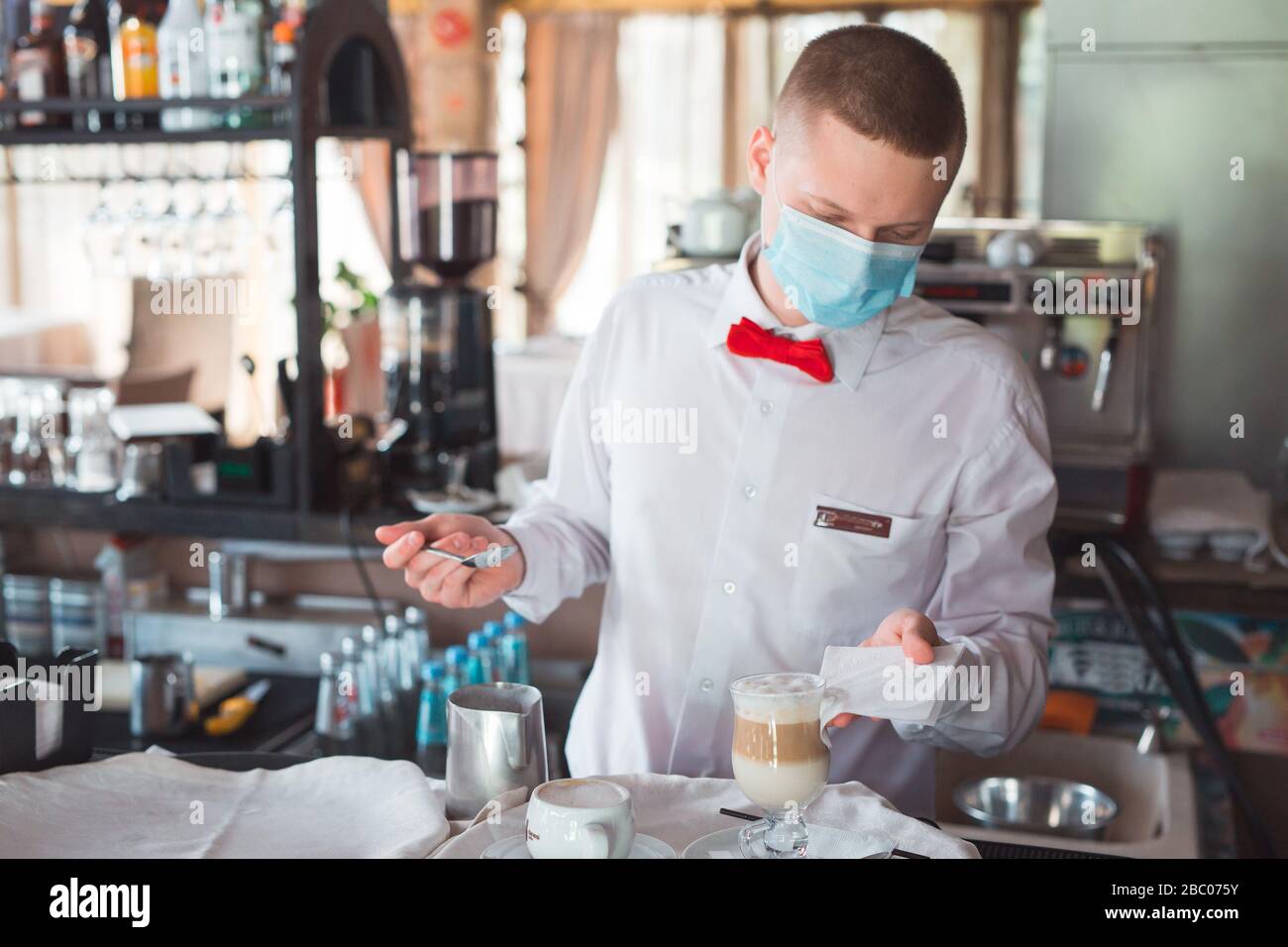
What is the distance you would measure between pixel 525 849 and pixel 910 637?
1.30ft

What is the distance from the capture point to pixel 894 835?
125cm

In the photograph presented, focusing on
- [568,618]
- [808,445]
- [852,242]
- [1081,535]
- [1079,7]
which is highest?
[1079,7]

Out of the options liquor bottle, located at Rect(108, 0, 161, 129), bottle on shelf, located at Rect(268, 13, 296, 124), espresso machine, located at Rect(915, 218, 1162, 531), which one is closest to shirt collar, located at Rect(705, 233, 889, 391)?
espresso machine, located at Rect(915, 218, 1162, 531)

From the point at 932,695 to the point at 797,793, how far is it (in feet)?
0.58

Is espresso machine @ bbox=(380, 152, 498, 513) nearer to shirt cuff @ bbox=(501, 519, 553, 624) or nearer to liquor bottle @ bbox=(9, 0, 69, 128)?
liquor bottle @ bbox=(9, 0, 69, 128)

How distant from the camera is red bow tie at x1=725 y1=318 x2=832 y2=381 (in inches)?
64.9

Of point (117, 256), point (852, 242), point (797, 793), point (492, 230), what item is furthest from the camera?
point (117, 256)

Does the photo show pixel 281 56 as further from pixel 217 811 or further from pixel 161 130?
pixel 217 811

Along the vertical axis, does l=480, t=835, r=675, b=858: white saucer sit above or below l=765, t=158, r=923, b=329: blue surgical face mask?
below

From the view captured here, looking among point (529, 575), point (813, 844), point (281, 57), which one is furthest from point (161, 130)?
point (813, 844)

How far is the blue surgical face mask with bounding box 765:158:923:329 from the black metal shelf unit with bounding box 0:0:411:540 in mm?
1273

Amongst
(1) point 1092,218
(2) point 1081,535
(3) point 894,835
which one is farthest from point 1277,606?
(3) point 894,835

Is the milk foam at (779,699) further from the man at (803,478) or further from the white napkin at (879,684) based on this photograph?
the man at (803,478)
